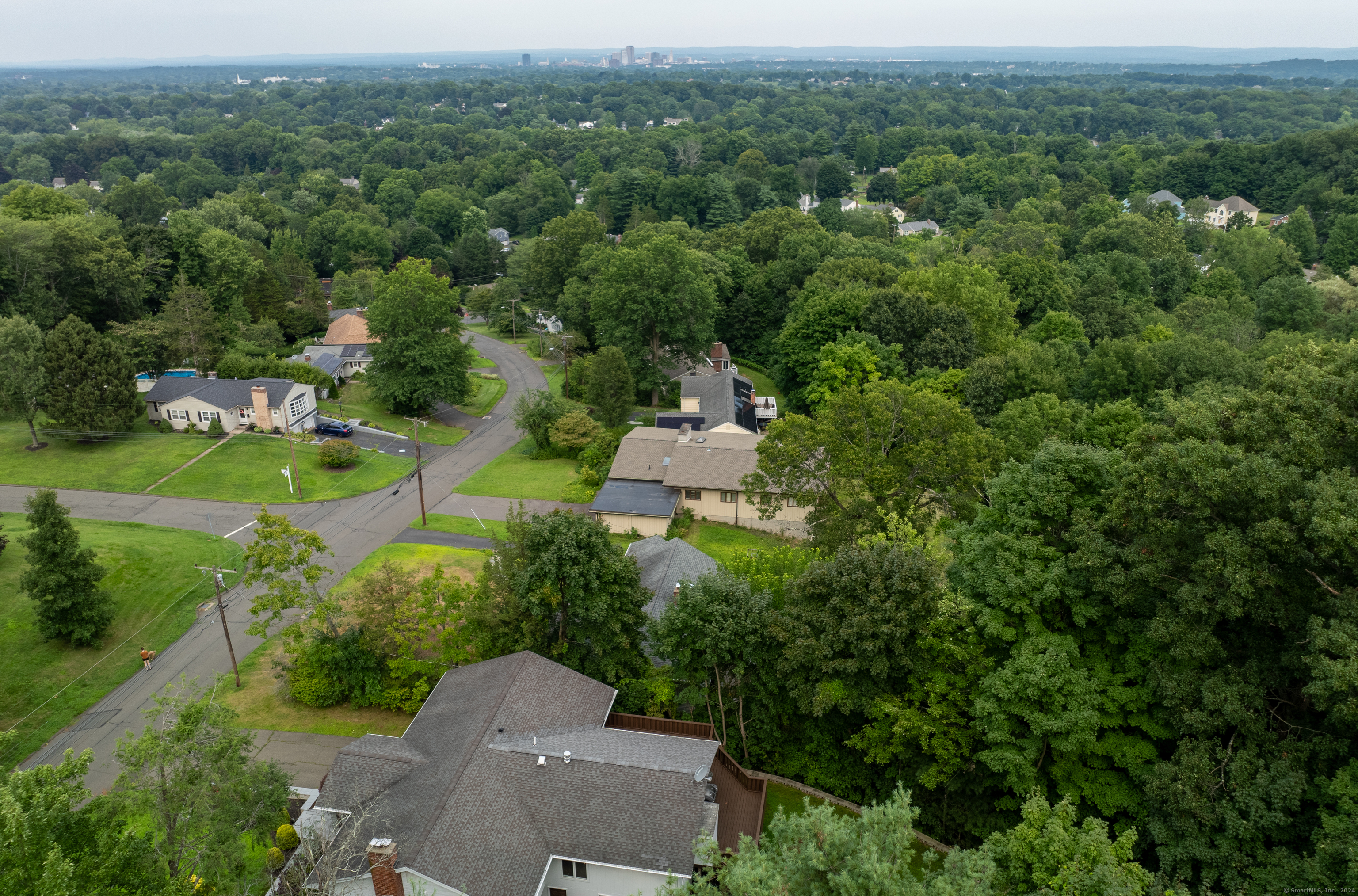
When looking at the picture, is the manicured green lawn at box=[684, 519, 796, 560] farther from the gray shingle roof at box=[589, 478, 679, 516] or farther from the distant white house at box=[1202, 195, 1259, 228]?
the distant white house at box=[1202, 195, 1259, 228]

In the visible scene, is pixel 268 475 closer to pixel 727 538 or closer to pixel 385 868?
pixel 727 538

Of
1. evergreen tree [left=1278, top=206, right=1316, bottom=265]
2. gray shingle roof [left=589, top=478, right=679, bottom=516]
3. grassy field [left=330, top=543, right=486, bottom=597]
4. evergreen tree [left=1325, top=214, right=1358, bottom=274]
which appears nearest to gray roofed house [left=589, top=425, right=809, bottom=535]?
gray shingle roof [left=589, top=478, right=679, bottom=516]

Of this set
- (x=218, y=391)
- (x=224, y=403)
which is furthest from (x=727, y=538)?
(x=218, y=391)

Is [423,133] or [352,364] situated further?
[423,133]

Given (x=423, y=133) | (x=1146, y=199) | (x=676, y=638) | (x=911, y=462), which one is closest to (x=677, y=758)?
(x=676, y=638)

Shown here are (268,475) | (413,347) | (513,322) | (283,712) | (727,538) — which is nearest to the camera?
(283,712)

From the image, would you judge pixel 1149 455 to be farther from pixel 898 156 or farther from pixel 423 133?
pixel 423 133
